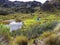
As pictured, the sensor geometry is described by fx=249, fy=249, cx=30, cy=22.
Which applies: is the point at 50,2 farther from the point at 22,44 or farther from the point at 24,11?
the point at 22,44

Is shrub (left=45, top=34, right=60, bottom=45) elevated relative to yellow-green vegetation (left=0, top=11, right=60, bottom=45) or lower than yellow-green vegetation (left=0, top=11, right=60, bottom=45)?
elevated

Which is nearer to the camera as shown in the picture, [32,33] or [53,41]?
[53,41]

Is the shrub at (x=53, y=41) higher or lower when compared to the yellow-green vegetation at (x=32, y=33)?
higher

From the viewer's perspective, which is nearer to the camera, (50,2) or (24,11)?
(50,2)

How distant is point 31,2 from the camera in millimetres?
105625

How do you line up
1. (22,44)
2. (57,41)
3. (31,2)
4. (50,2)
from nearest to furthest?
(57,41), (22,44), (50,2), (31,2)

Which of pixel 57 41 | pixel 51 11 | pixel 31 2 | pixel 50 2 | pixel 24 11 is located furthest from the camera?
pixel 31 2

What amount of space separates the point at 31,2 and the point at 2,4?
12.3m

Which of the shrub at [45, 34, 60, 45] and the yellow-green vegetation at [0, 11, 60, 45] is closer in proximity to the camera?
the shrub at [45, 34, 60, 45]

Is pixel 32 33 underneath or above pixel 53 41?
underneath

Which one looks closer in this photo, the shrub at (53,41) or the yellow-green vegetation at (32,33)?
the shrub at (53,41)

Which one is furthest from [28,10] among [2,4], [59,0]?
[2,4]

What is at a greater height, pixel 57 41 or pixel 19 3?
pixel 57 41

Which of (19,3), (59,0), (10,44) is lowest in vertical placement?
(19,3)
